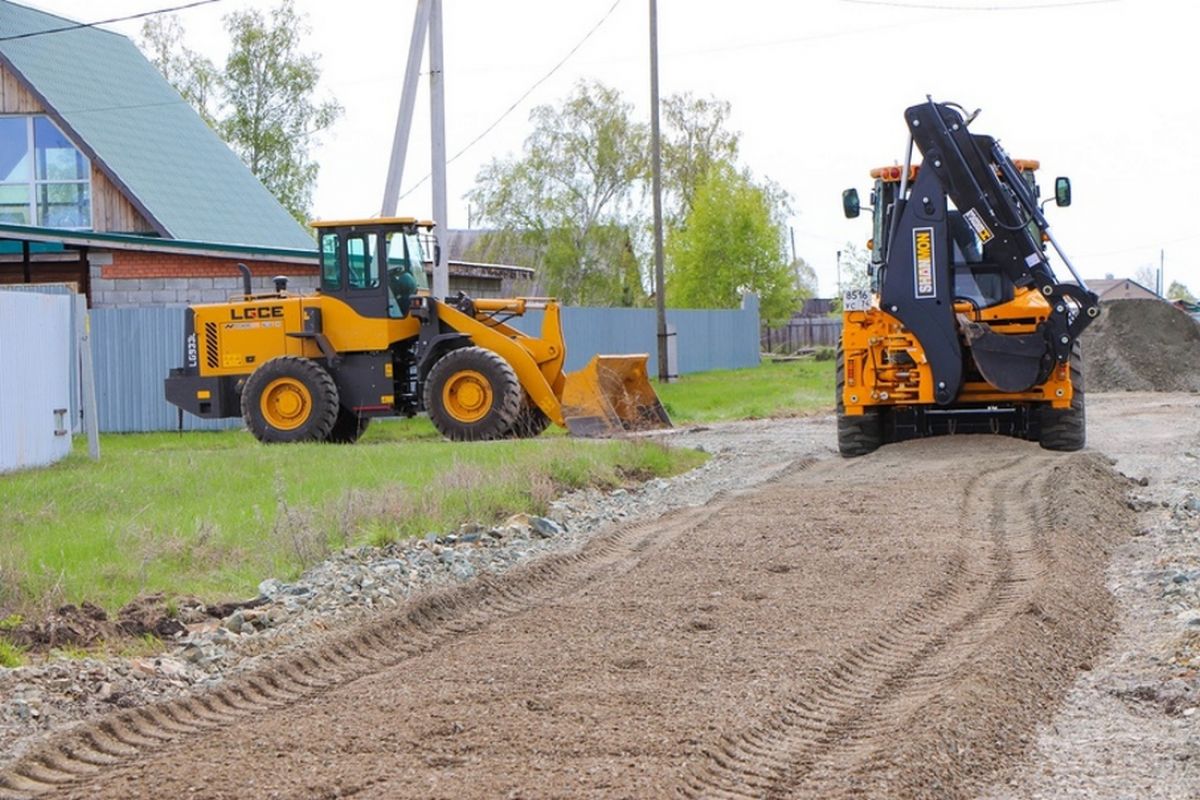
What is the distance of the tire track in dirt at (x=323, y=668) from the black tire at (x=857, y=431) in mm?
6267

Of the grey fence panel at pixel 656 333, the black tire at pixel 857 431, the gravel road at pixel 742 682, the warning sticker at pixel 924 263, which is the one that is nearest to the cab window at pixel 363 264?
the black tire at pixel 857 431

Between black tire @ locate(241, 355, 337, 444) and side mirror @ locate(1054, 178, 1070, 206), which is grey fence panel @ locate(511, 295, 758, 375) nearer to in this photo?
black tire @ locate(241, 355, 337, 444)

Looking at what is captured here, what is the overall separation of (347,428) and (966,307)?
973 centimetres

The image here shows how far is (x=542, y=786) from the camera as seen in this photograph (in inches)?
217

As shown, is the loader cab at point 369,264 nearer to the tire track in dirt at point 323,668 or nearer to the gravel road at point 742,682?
the gravel road at point 742,682

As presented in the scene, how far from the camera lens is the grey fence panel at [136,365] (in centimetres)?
2616

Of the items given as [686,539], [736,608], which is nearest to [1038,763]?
[736,608]

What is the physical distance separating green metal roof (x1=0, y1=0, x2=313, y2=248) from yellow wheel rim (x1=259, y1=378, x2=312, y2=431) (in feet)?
34.0

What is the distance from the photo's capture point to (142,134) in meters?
34.1

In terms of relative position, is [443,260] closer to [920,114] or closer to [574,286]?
[920,114]

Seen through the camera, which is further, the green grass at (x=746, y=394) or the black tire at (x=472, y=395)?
the green grass at (x=746, y=394)

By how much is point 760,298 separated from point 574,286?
7.38 m

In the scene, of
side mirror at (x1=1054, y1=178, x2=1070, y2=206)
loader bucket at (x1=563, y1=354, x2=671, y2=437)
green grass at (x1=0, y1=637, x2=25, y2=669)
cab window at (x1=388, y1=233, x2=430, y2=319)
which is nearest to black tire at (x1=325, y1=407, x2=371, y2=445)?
cab window at (x1=388, y1=233, x2=430, y2=319)

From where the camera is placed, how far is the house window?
1228 inches
